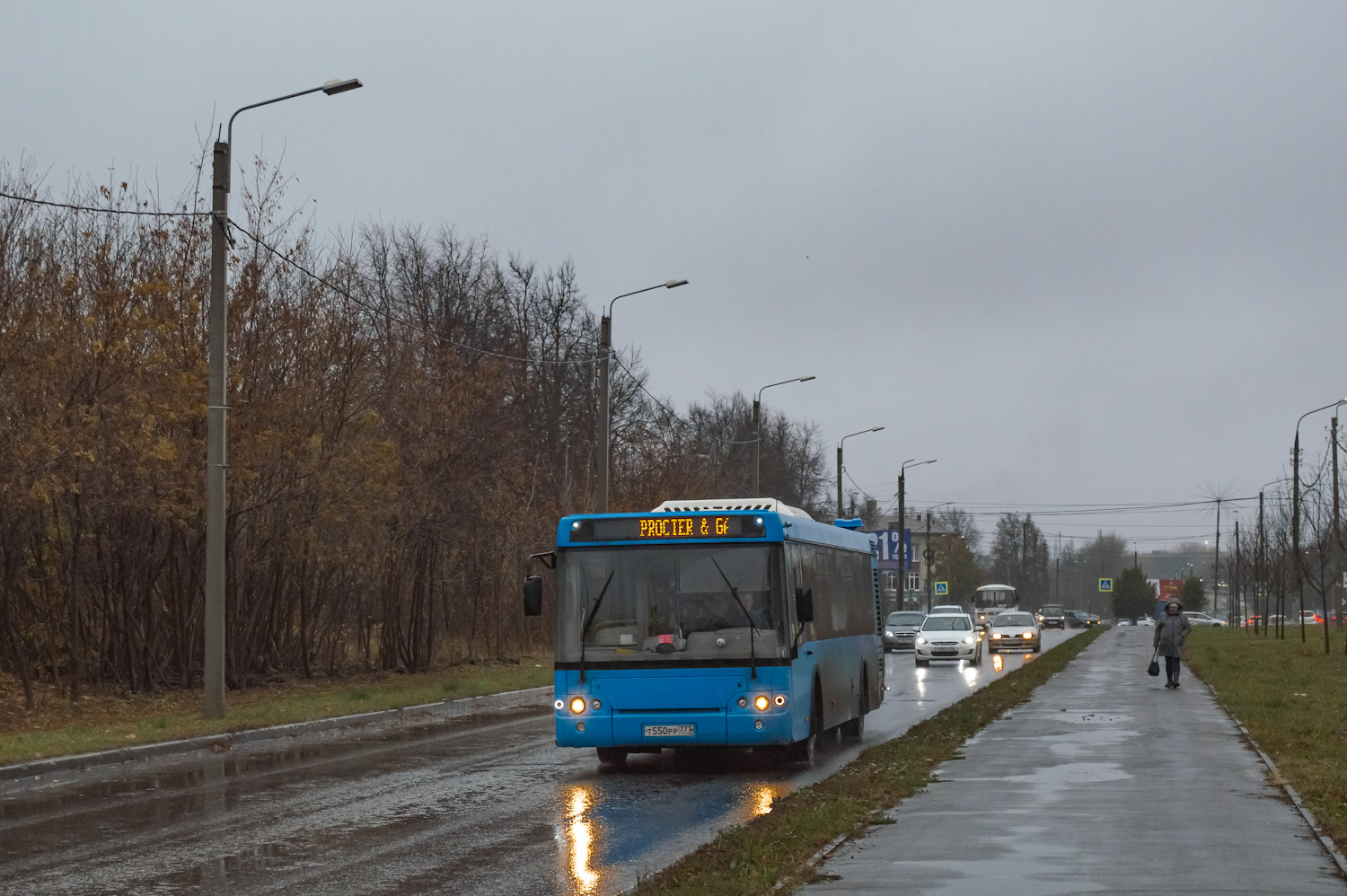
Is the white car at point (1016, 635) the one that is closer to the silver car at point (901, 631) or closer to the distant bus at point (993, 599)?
the silver car at point (901, 631)

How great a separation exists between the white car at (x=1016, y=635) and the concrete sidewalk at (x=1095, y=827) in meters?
37.5

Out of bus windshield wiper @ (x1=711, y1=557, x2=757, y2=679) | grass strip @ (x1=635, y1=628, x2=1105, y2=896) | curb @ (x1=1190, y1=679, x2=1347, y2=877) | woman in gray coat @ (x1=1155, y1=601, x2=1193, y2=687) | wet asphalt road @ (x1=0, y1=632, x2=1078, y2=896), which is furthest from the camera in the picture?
woman in gray coat @ (x1=1155, y1=601, x2=1193, y2=687)

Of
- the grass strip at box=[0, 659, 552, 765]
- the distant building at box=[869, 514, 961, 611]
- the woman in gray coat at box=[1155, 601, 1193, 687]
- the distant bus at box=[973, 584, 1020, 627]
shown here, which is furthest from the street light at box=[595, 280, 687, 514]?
the distant bus at box=[973, 584, 1020, 627]

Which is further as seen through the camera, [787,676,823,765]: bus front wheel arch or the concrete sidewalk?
[787,676,823,765]: bus front wheel arch

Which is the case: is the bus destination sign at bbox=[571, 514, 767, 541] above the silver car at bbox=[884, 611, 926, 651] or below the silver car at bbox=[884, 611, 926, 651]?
above

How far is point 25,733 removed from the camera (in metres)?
20.2

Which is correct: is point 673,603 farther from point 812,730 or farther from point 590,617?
point 812,730

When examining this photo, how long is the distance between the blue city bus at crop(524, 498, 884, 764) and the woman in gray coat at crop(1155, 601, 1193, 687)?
1530 centimetres

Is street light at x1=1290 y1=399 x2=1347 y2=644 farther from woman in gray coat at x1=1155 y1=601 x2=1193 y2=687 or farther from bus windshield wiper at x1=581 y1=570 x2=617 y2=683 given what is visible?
bus windshield wiper at x1=581 y1=570 x2=617 y2=683

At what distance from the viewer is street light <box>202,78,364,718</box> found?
68.2 feet

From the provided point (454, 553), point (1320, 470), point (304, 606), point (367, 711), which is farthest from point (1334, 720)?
point (1320, 470)

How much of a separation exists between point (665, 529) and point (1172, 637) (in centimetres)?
1706

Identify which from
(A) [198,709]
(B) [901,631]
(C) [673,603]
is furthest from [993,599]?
(C) [673,603]

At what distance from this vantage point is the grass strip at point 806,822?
872cm
